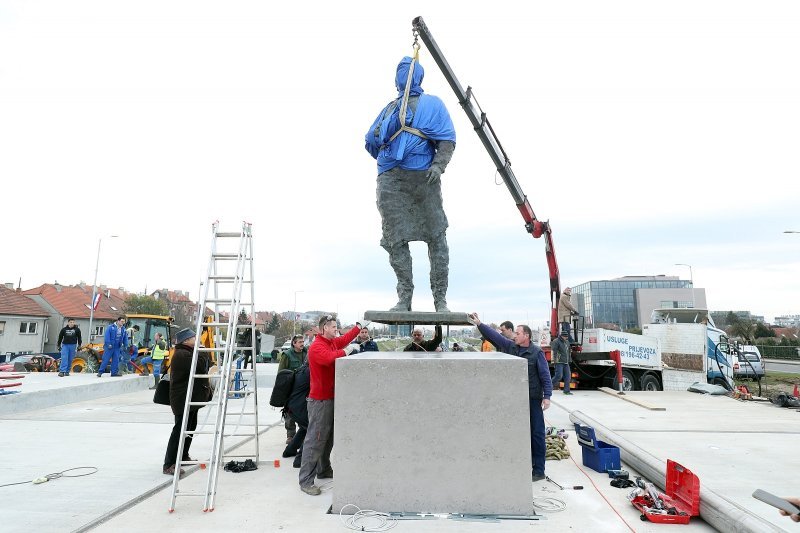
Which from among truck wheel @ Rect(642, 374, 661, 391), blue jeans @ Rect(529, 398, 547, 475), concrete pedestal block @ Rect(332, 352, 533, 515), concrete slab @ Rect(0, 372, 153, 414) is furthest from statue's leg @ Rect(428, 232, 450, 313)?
truck wheel @ Rect(642, 374, 661, 391)

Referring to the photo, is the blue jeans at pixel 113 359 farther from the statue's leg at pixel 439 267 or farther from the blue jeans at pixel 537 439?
the blue jeans at pixel 537 439

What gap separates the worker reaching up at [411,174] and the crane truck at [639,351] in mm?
7368

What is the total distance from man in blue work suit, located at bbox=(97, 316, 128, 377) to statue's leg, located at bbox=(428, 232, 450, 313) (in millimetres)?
10438

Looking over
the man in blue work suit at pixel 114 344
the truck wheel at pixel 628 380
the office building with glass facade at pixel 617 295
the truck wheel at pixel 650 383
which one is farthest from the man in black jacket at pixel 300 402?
the office building with glass facade at pixel 617 295

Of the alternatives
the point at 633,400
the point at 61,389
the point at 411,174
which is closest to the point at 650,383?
the point at 633,400

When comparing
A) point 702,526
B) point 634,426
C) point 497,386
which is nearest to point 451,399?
point 497,386

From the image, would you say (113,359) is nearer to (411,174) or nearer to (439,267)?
(439,267)

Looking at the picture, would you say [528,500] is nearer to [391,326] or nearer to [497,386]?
[497,386]

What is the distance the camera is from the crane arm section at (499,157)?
229 inches

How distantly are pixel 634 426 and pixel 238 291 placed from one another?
21.8ft

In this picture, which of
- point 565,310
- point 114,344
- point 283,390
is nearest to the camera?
point 283,390

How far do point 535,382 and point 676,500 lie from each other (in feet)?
4.97

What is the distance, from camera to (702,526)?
3.62 meters

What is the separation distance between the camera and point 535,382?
4.89 meters
